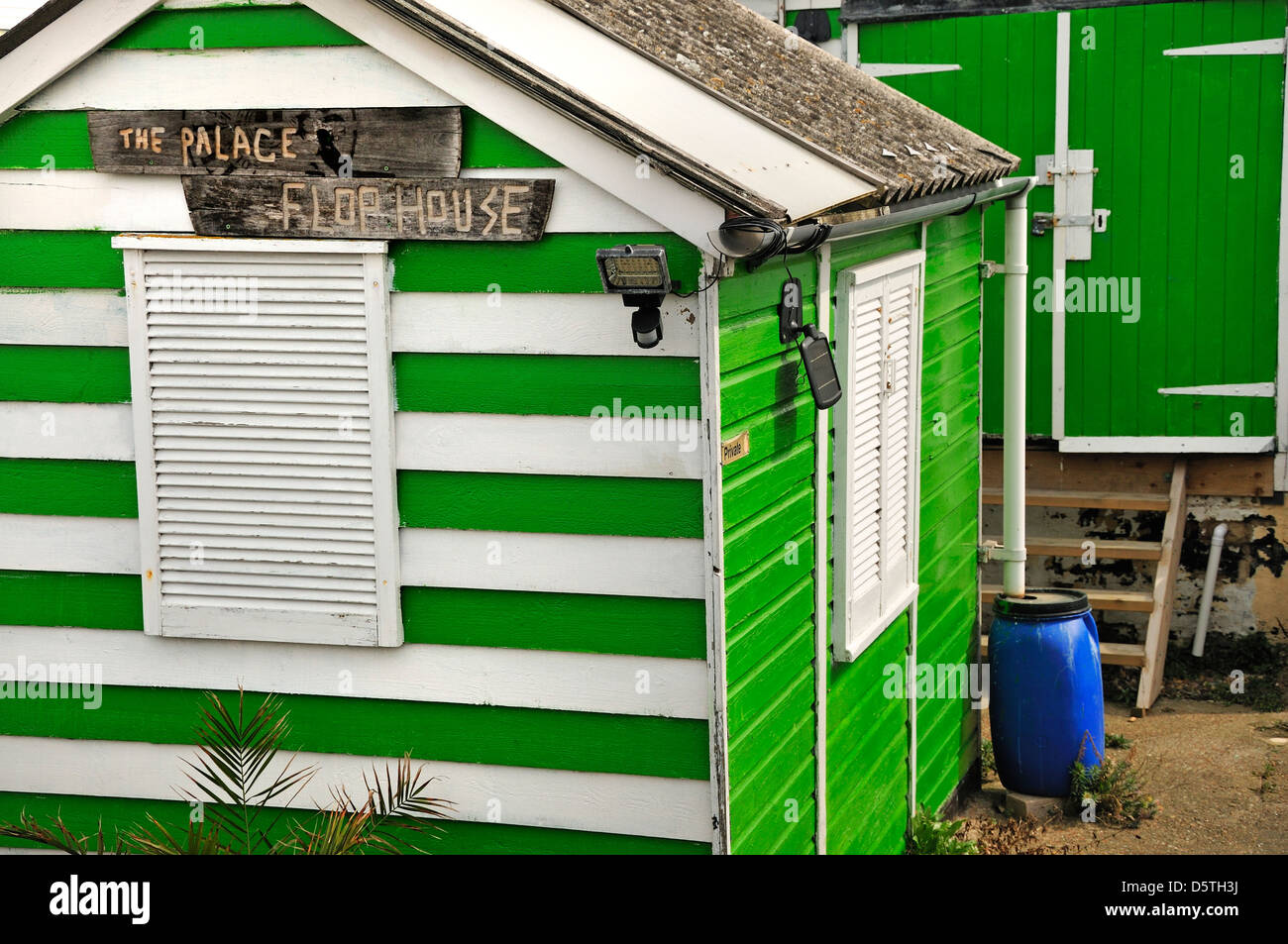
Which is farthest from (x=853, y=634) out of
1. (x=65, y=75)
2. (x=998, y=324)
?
(x=998, y=324)

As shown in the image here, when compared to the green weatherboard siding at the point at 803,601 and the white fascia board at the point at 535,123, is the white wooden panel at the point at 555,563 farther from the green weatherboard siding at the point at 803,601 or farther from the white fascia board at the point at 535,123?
the white fascia board at the point at 535,123

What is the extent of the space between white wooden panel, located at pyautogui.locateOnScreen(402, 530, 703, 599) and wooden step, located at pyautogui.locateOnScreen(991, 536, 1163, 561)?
5.76 m

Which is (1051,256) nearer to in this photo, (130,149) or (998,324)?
(998,324)

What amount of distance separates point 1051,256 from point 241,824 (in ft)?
22.6

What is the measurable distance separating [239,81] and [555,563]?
5.78 feet

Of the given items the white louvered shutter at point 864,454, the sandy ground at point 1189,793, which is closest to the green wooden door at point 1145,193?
the sandy ground at point 1189,793

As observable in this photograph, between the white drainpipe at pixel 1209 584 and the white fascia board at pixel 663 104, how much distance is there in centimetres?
585

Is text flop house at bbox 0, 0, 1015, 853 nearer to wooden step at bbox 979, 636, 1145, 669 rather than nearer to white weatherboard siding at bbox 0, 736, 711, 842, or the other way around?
white weatherboard siding at bbox 0, 736, 711, 842

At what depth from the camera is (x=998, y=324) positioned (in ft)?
34.6

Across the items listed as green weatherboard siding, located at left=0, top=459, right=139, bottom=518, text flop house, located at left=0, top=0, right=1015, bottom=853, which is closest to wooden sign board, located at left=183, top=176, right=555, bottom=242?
text flop house, located at left=0, top=0, right=1015, bottom=853

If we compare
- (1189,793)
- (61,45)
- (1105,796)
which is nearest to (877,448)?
(1105,796)

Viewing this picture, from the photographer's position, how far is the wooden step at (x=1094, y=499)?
1027 centimetres

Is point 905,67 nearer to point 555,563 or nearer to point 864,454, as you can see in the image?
point 864,454

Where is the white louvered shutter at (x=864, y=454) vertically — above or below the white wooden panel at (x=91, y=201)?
below
